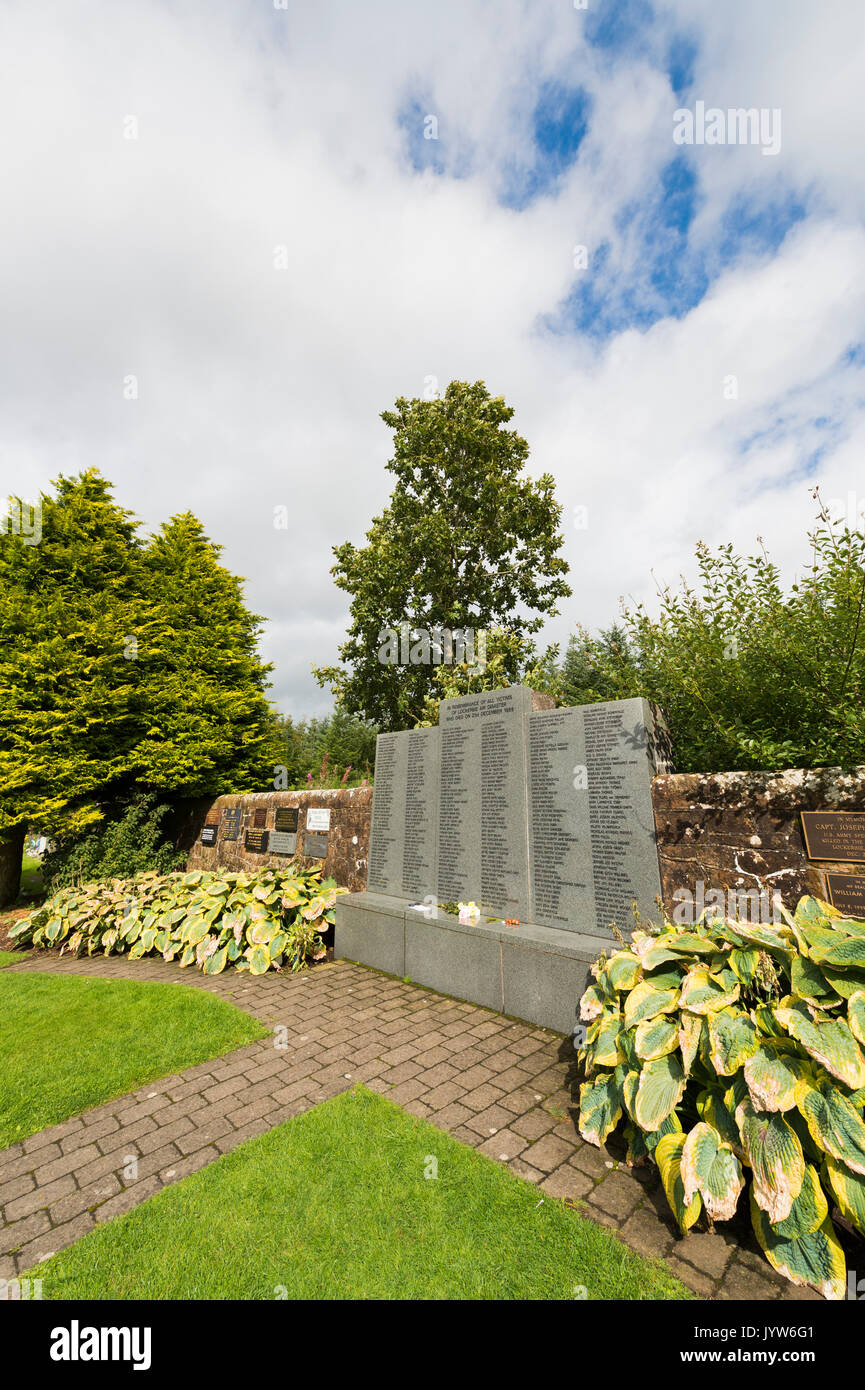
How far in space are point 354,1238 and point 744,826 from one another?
366 centimetres

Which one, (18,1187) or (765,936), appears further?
(18,1187)

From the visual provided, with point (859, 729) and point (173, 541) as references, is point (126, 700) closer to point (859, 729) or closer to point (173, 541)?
point (173, 541)

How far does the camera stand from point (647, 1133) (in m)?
2.88

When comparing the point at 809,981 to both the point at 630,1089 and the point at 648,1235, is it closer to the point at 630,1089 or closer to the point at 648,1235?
the point at 630,1089

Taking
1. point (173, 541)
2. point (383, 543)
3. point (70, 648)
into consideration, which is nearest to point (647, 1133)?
point (70, 648)

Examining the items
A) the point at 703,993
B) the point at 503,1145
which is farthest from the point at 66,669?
the point at 703,993

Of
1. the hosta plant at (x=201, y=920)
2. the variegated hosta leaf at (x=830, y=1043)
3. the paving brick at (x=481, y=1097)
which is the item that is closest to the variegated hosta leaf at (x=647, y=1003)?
the variegated hosta leaf at (x=830, y=1043)

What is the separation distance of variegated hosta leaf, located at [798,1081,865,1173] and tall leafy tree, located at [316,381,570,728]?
48.8 feet

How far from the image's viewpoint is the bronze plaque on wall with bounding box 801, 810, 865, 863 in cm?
372

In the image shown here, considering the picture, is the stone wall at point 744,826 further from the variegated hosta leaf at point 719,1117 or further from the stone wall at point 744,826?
the variegated hosta leaf at point 719,1117

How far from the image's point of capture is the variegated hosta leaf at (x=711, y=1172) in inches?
92.4

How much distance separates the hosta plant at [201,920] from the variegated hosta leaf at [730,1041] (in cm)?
543

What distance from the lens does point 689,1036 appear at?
9.06ft
